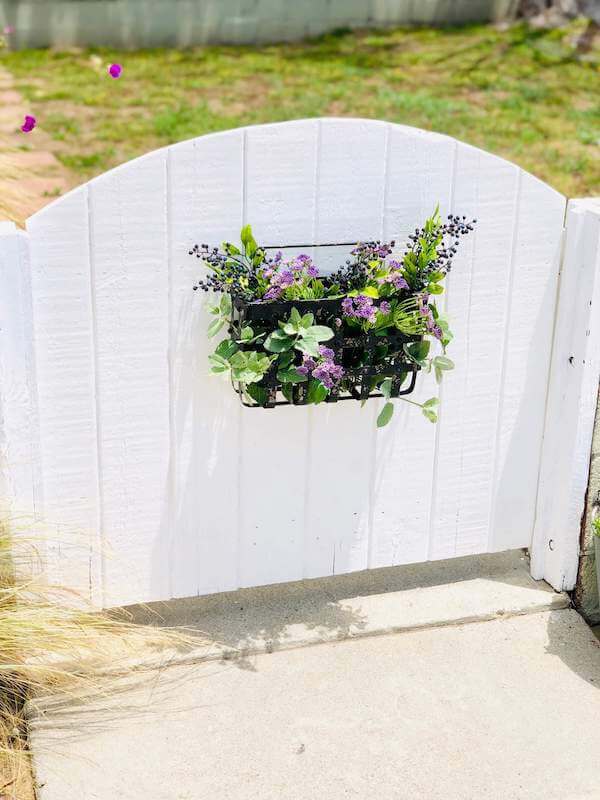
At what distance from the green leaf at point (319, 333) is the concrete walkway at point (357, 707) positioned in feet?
2.99

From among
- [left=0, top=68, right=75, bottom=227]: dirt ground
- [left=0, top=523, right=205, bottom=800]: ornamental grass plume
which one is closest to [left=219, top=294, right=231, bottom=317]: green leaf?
[left=0, top=523, right=205, bottom=800]: ornamental grass plume

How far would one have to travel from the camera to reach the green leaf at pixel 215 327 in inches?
107

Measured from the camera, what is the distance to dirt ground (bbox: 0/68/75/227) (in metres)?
4.91

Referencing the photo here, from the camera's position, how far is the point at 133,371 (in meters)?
2.80

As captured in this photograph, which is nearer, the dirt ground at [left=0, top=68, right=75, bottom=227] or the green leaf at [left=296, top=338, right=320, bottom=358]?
the green leaf at [left=296, top=338, right=320, bottom=358]

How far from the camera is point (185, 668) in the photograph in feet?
9.63

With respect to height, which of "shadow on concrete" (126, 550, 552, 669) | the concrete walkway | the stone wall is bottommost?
the concrete walkway

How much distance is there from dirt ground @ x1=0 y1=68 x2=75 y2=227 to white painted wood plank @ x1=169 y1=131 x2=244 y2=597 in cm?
195

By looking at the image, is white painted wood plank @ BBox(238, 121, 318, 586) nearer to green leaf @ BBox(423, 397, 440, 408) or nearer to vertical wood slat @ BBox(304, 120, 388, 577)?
vertical wood slat @ BBox(304, 120, 388, 577)

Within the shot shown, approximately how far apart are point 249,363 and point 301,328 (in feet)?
0.52

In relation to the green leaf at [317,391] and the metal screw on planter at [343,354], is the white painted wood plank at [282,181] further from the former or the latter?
the green leaf at [317,391]

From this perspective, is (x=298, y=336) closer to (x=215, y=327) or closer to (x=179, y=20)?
(x=215, y=327)

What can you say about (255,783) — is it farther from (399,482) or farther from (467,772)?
(399,482)

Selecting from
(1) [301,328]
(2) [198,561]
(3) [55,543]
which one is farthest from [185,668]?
(1) [301,328]
